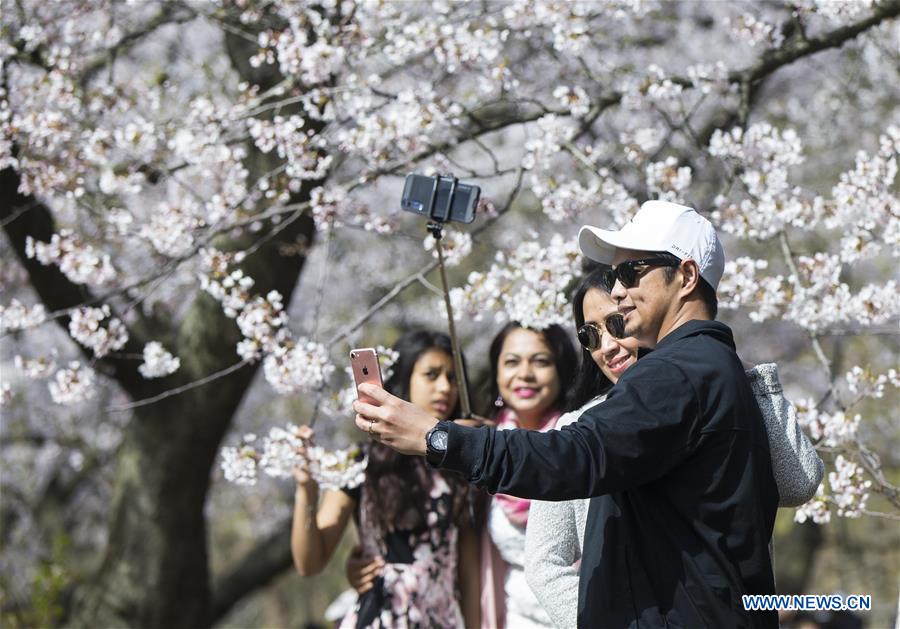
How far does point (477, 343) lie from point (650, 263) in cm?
635

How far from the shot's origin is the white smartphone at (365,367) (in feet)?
6.39

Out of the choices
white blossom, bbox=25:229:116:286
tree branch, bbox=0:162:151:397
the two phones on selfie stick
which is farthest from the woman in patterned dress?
tree branch, bbox=0:162:151:397

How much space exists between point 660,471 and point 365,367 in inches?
22.1

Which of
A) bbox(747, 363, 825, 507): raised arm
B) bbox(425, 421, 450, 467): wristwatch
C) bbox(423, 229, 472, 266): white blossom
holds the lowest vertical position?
bbox(423, 229, 472, 266): white blossom

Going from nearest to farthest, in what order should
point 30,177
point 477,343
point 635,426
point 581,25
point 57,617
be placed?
point 635,426
point 581,25
point 30,177
point 57,617
point 477,343

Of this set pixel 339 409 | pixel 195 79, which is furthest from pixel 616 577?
pixel 195 79

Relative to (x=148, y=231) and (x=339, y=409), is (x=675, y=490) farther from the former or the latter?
(x=148, y=231)

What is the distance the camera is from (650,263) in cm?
204

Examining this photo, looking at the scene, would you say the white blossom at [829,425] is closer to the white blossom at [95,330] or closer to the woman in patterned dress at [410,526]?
the woman in patterned dress at [410,526]

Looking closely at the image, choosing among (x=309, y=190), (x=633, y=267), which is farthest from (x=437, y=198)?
(x=309, y=190)

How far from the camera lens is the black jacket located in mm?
1748

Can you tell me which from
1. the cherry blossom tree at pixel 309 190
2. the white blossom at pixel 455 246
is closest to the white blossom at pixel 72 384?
the cherry blossom tree at pixel 309 190

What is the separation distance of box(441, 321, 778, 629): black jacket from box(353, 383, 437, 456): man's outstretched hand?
67mm

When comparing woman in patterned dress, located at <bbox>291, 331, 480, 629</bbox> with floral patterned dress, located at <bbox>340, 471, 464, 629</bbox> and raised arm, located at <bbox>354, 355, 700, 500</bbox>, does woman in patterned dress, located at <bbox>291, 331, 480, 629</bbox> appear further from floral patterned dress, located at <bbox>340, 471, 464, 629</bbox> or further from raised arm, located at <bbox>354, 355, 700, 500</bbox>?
raised arm, located at <bbox>354, 355, 700, 500</bbox>
